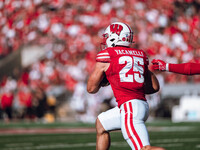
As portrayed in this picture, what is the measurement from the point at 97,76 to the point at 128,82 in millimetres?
273

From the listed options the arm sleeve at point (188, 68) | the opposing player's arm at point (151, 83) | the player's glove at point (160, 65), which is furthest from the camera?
the opposing player's arm at point (151, 83)

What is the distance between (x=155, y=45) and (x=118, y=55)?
13.6m

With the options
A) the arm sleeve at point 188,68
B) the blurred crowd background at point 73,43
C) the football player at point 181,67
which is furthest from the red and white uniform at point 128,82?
the blurred crowd background at point 73,43

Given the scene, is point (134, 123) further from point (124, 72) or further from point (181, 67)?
point (181, 67)

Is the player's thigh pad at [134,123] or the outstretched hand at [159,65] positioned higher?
the outstretched hand at [159,65]

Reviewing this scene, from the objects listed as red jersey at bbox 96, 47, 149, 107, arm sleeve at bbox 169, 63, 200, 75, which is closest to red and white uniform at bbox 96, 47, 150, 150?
red jersey at bbox 96, 47, 149, 107

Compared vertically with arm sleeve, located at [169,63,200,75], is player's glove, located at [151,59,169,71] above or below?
above

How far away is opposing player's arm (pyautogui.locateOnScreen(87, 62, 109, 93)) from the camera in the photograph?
3.78 metres

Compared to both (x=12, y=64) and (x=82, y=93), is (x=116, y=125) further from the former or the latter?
(x=12, y=64)

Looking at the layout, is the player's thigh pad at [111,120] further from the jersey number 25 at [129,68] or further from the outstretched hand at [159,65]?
the outstretched hand at [159,65]

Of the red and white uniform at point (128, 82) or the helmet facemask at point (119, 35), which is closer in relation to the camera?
the red and white uniform at point (128, 82)

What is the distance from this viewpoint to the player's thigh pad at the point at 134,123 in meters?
3.55

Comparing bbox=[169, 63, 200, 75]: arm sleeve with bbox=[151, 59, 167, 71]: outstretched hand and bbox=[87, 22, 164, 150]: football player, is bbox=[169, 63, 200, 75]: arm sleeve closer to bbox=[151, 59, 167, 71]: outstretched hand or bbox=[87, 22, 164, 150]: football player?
bbox=[151, 59, 167, 71]: outstretched hand

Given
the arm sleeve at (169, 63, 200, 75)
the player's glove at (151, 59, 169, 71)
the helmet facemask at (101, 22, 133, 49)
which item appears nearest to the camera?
the arm sleeve at (169, 63, 200, 75)
